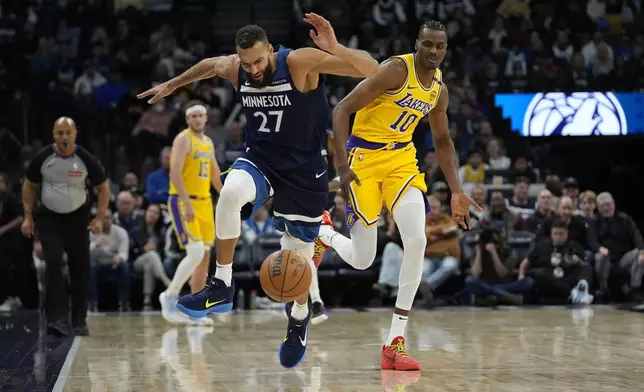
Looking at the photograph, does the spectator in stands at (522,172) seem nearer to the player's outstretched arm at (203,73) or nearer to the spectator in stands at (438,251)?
the spectator in stands at (438,251)

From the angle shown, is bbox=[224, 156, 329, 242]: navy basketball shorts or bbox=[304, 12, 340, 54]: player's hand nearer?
bbox=[304, 12, 340, 54]: player's hand

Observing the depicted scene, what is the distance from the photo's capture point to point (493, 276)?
12.1 m

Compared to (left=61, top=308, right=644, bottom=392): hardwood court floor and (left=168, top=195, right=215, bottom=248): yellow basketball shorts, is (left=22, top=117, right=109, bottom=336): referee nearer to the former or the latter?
(left=61, top=308, right=644, bottom=392): hardwood court floor

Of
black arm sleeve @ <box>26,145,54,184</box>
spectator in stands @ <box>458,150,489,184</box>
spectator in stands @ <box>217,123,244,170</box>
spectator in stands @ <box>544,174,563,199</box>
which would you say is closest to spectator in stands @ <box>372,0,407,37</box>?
spectator in stands @ <box>458,150,489,184</box>

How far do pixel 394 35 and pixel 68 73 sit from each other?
5.39 meters

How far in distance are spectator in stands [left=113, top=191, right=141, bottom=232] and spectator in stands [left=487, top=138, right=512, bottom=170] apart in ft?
16.7

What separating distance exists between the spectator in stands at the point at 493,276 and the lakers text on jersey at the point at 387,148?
544 cm

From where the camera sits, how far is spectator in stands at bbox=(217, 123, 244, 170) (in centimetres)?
1346

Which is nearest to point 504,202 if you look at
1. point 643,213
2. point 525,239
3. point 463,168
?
point 525,239

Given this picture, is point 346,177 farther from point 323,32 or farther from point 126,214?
point 126,214

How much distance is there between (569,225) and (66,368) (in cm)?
733

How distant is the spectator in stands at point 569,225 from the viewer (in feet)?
39.9

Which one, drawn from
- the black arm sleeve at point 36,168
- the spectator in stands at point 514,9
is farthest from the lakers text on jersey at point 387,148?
the spectator in stands at point 514,9

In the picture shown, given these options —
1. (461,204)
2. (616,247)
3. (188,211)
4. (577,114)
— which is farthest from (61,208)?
(577,114)
